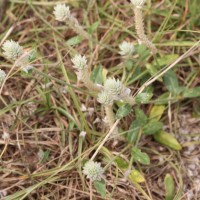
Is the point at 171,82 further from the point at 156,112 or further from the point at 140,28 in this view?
the point at 140,28

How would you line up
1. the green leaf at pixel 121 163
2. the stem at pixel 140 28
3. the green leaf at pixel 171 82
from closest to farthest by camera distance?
the stem at pixel 140 28 → the green leaf at pixel 121 163 → the green leaf at pixel 171 82

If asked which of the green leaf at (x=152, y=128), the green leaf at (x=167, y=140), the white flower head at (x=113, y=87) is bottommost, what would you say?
the green leaf at (x=167, y=140)

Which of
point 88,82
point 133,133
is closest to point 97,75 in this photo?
point 88,82

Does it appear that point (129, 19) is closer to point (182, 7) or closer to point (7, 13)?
point (182, 7)

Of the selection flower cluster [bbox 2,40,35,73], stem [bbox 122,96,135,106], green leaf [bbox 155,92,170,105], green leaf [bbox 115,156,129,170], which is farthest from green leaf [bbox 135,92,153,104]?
flower cluster [bbox 2,40,35,73]

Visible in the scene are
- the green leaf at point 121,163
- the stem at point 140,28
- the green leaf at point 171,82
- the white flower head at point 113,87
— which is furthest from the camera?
the green leaf at point 171,82

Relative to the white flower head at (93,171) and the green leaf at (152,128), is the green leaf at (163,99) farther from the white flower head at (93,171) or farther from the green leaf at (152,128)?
the white flower head at (93,171)

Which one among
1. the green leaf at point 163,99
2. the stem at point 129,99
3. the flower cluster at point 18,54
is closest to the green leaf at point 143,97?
the stem at point 129,99

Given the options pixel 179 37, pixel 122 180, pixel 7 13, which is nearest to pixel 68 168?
pixel 122 180

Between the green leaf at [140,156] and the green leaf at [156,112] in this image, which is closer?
the green leaf at [140,156]
